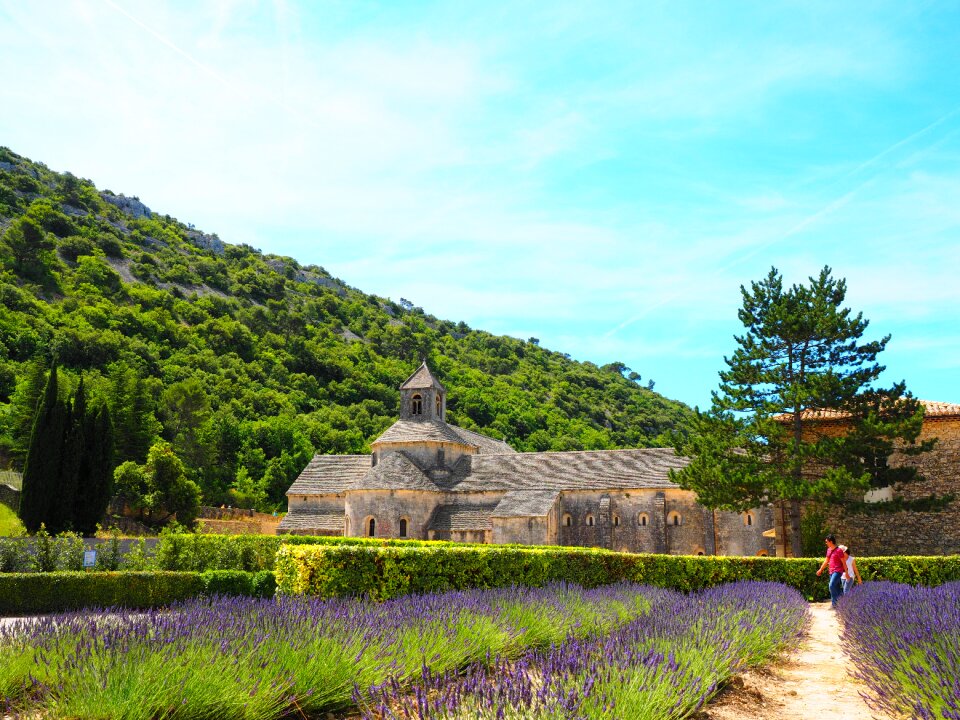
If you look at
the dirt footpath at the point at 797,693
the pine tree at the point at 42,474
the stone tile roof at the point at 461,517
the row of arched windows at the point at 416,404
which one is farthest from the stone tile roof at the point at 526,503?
the dirt footpath at the point at 797,693

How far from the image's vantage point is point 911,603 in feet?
34.7

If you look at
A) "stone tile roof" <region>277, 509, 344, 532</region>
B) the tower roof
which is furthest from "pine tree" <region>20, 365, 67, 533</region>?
the tower roof

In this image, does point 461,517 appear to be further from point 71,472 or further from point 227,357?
point 227,357

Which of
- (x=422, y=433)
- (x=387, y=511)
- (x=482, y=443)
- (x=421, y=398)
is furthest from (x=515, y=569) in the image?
(x=482, y=443)

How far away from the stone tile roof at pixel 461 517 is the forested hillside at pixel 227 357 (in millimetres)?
26188

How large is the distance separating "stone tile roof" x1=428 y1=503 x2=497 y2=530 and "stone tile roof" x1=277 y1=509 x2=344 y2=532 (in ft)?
21.4

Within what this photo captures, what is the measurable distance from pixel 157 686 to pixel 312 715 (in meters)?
1.37

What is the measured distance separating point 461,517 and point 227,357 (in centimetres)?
5695

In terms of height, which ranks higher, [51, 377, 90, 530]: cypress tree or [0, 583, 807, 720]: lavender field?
[51, 377, 90, 530]: cypress tree

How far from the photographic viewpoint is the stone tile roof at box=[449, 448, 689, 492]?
41219mm

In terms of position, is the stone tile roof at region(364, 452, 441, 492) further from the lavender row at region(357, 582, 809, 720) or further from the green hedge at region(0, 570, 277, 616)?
the lavender row at region(357, 582, 809, 720)

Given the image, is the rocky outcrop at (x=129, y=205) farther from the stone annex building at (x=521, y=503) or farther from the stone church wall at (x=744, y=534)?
the stone church wall at (x=744, y=534)

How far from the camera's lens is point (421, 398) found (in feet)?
162

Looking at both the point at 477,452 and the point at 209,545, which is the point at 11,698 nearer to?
the point at 209,545
